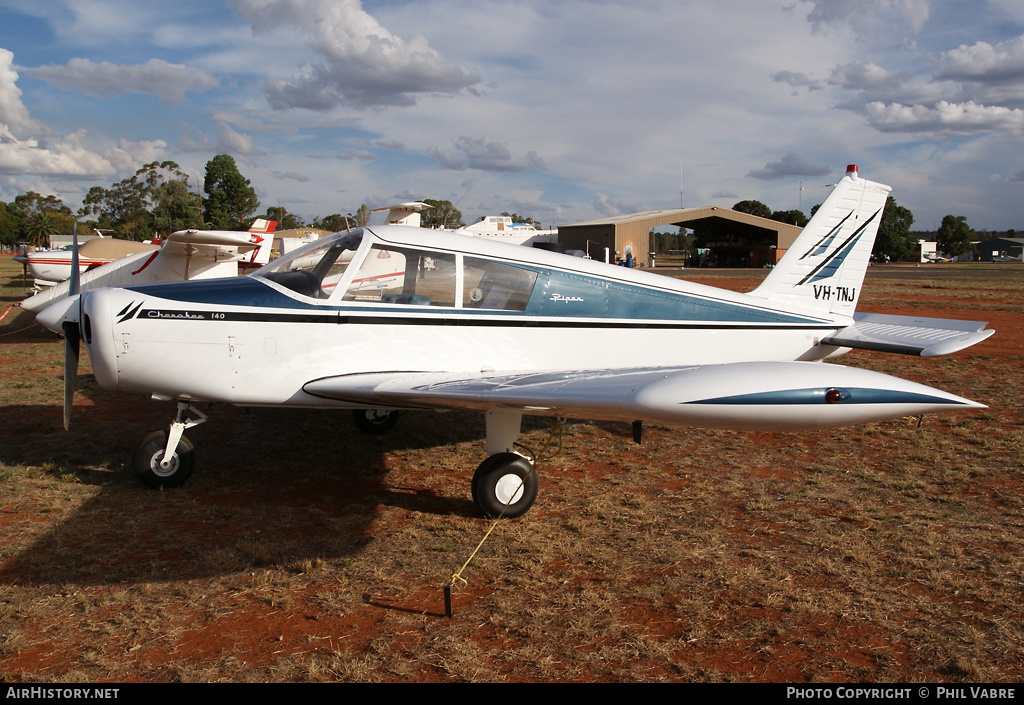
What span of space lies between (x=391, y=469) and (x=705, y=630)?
3.44 meters

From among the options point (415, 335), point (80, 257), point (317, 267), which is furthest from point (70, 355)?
point (80, 257)

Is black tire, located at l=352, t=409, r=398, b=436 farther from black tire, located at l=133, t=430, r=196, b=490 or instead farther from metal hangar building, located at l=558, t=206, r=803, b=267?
metal hangar building, located at l=558, t=206, r=803, b=267

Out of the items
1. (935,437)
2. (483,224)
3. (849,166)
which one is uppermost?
(483,224)

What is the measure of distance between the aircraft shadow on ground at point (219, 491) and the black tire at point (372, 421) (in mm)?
108

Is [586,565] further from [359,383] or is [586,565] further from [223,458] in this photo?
[223,458]

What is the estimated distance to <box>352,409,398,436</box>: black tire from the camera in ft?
23.0

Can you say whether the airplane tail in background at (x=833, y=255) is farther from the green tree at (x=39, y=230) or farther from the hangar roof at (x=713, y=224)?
the green tree at (x=39, y=230)

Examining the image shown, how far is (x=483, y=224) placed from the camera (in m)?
50.2

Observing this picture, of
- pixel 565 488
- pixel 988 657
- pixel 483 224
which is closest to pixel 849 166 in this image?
pixel 565 488

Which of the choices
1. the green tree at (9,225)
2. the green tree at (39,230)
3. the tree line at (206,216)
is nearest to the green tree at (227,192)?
the tree line at (206,216)

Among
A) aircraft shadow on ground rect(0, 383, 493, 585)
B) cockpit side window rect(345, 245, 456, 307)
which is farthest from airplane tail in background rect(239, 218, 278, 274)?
cockpit side window rect(345, 245, 456, 307)

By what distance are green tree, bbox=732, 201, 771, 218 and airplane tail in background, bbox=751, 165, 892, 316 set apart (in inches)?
3704

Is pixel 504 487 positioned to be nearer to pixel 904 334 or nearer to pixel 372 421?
pixel 372 421
